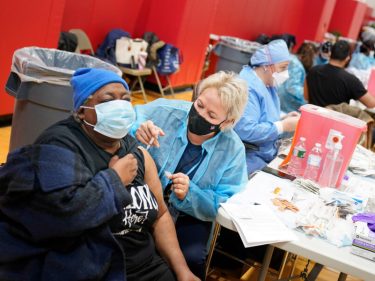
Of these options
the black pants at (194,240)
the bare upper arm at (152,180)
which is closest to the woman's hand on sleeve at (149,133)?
the bare upper arm at (152,180)

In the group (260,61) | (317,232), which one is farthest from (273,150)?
(317,232)

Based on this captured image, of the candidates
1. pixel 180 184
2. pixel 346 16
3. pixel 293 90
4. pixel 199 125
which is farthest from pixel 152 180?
pixel 346 16

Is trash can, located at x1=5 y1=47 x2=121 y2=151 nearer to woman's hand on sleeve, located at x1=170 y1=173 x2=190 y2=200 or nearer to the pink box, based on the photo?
woman's hand on sleeve, located at x1=170 y1=173 x2=190 y2=200

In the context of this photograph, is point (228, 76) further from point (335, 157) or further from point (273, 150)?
point (273, 150)

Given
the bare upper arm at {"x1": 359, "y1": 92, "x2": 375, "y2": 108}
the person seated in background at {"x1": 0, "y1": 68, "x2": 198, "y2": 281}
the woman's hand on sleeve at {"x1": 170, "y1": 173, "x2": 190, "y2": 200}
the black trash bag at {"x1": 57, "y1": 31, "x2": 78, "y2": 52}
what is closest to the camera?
the person seated in background at {"x1": 0, "y1": 68, "x2": 198, "y2": 281}

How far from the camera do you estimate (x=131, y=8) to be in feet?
22.0

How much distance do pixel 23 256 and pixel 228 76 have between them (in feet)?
4.58

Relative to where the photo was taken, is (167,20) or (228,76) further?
(167,20)

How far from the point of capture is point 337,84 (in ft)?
16.0

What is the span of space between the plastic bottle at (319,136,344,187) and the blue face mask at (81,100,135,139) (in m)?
1.29

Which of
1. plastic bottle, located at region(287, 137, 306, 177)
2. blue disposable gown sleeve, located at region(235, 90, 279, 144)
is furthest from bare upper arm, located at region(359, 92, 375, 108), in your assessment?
plastic bottle, located at region(287, 137, 306, 177)

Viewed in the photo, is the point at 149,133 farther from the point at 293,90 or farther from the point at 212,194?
the point at 293,90

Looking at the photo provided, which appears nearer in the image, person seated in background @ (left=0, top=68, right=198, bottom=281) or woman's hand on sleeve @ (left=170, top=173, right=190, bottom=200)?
person seated in background @ (left=0, top=68, right=198, bottom=281)

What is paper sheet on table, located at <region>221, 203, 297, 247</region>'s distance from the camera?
1842mm
